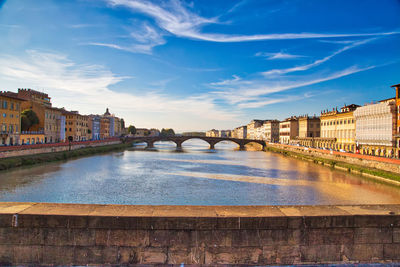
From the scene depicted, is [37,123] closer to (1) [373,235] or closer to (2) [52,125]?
(2) [52,125]

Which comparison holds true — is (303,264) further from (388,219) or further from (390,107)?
(390,107)

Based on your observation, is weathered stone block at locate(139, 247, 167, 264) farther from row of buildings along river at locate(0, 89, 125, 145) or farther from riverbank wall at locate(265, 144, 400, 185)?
row of buildings along river at locate(0, 89, 125, 145)

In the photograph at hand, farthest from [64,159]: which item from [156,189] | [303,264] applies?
[303,264]

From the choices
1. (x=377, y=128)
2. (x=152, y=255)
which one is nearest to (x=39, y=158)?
(x=152, y=255)

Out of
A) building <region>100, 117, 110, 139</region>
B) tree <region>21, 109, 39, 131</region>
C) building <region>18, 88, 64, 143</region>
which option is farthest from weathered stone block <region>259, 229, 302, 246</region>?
building <region>100, 117, 110, 139</region>

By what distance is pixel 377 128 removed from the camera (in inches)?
1457

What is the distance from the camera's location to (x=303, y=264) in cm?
365

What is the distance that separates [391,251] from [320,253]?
103 cm

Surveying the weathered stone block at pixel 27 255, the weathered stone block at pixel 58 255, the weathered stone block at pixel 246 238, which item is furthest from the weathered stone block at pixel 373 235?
the weathered stone block at pixel 27 255

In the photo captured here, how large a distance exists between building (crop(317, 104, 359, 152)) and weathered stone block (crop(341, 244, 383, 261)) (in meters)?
45.6

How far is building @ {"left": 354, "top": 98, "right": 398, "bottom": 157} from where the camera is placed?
33844mm

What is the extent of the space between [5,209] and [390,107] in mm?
41142

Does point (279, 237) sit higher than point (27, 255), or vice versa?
point (279, 237)

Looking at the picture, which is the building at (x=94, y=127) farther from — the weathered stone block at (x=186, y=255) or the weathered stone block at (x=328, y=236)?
the weathered stone block at (x=328, y=236)
